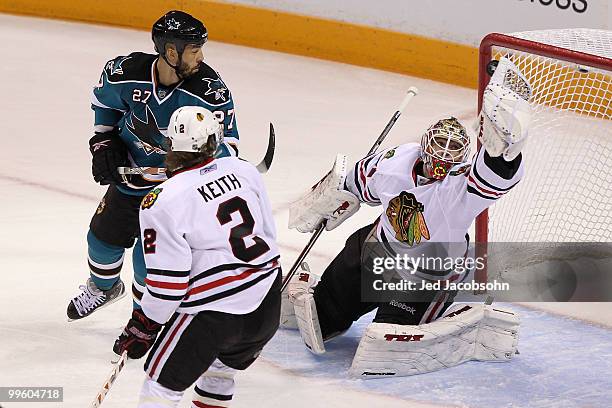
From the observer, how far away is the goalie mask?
3.77 meters

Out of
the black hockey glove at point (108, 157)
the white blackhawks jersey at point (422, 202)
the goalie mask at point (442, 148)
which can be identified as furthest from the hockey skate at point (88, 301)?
the goalie mask at point (442, 148)

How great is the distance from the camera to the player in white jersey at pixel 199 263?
9.68 feet

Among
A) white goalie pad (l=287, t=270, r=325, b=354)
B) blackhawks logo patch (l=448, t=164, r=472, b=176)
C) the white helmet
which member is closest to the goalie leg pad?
white goalie pad (l=287, t=270, r=325, b=354)

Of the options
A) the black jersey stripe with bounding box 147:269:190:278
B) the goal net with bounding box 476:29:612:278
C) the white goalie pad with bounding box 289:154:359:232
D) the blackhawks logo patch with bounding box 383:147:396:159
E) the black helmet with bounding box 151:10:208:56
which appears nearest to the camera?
the black jersey stripe with bounding box 147:269:190:278

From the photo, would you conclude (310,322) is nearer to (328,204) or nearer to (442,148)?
(328,204)

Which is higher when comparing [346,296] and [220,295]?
[220,295]

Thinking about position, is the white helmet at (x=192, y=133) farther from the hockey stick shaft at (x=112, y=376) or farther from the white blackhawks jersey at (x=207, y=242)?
the hockey stick shaft at (x=112, y=376)

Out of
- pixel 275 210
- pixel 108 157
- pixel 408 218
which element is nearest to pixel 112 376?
pixel 108 157

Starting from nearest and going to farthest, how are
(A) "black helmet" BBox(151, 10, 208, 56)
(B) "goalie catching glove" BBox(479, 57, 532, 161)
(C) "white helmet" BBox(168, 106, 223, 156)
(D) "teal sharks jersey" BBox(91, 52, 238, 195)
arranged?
(C) "white helmet" BBox(168, 106, 223, 156), (B) "goalie catching glove" BBox(479, 57, 532, 161), (A) "black helmet" BBox(151, 10, 208, 56), (D) "teal sharks jersey" BBox(91, 52, 238, 195)

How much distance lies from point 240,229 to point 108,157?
0.94 m

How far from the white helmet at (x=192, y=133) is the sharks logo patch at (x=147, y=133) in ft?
2.34

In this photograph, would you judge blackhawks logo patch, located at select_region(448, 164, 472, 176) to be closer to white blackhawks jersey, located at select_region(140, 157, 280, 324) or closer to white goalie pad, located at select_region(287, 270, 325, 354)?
white goalie pad, located at select_region(287, 270, 325, 354)

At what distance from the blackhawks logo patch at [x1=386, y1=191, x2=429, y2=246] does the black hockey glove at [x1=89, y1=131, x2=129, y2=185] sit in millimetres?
839

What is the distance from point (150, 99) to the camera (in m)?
3.77
